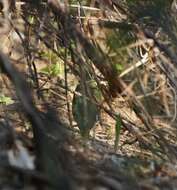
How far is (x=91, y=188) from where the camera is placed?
1.78 metres

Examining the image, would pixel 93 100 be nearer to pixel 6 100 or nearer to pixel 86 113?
pixel 86 113

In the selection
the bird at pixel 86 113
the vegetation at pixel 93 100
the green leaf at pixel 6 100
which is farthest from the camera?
the green leaf at pixel 6 100

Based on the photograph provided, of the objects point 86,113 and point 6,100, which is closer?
point 86,113

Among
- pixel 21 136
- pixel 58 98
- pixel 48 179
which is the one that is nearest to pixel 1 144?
pixel 21 136

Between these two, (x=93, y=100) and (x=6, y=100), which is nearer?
(x=93, y=100)

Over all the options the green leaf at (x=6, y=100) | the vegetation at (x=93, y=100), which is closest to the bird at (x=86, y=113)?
the vegetation at (x=93, y=100)

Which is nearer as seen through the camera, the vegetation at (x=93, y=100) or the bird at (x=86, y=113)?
the vegetation at (x=93, y=100)

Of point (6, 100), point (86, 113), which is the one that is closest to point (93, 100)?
point (86, 113)

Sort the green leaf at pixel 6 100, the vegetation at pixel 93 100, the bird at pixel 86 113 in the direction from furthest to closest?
the green leaf at pixel 6 100
the bird at pixel 86 113
the vegetation at pixel 93 100

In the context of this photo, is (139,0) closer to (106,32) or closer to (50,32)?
(106,32)

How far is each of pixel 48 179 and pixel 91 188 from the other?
0.13 metres

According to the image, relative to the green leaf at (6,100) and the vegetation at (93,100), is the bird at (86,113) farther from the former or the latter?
the green leaf at (6,100)

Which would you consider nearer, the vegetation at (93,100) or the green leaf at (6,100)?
the vegetation at (93,100)

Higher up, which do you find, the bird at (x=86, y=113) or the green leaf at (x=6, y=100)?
the green leaf at (x=6, y=100)
